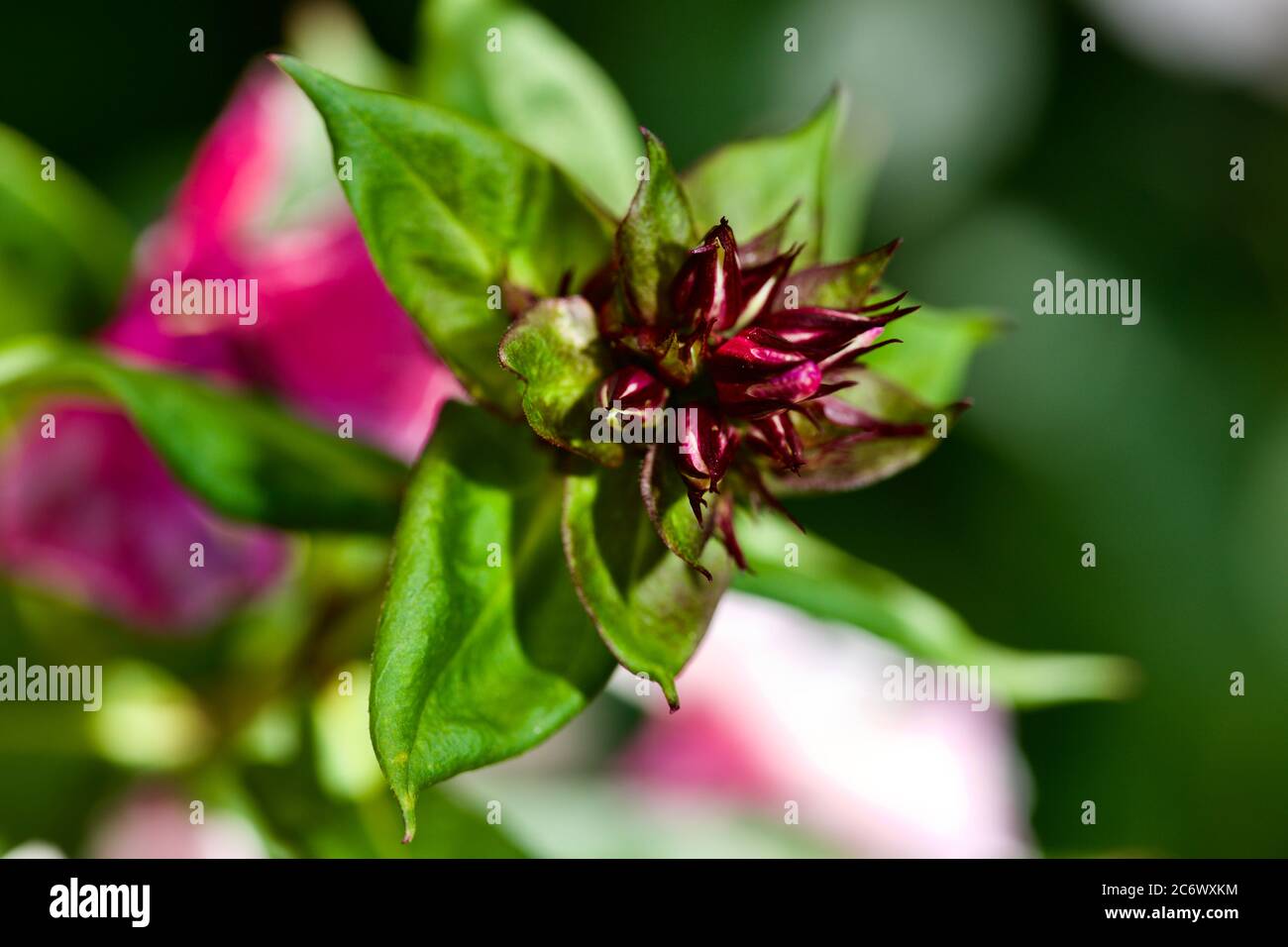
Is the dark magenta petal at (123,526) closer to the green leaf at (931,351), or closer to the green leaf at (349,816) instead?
the green leaf at (349,816)

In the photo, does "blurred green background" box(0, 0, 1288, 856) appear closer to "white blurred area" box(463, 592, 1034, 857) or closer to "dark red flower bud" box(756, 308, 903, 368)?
"white blurred area" box(463, 592, 1034, 857)

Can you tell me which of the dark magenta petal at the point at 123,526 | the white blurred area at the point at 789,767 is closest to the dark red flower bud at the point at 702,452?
the dark magenta petal at the point at 123,526

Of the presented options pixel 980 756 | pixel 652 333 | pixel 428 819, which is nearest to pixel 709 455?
pixel 652 333

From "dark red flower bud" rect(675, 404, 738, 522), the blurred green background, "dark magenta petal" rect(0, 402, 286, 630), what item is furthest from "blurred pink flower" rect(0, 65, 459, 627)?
the blurred green background

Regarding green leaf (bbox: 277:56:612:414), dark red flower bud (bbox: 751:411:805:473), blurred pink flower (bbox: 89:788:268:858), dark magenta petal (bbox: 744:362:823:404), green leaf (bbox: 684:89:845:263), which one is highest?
green leaf (bbox: 684:89:845:263)

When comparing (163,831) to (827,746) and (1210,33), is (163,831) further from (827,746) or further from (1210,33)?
(1210,33)

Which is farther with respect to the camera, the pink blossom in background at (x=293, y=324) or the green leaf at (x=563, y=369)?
the pink blossom in background at (x=293, y=324)
